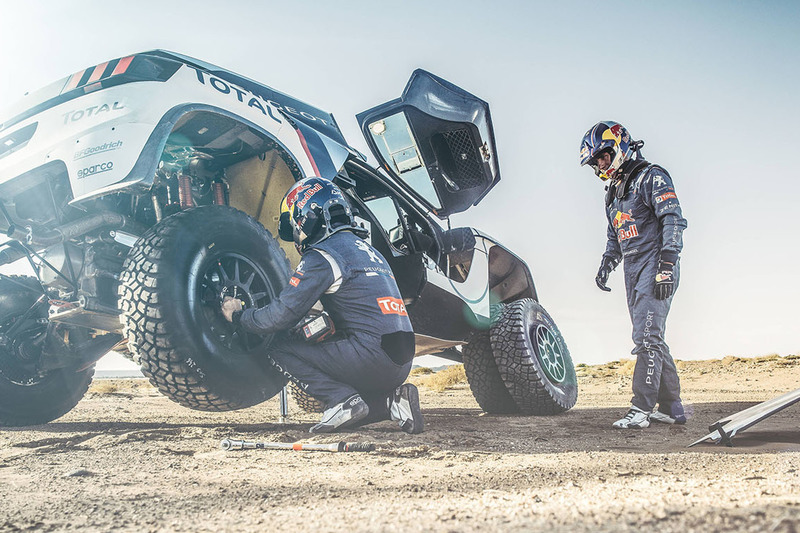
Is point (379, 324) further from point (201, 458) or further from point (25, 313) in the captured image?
point (25, 313)

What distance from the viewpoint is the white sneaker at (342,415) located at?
10.5ft

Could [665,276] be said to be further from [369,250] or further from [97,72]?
[97,72]

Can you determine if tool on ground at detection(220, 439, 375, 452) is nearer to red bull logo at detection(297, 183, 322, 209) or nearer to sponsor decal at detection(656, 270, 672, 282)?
red bull logo at detection(297, 183, 322, 209)

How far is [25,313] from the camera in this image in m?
4.02

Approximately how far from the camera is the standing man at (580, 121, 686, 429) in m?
4.14

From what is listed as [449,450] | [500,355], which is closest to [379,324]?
[449,450]

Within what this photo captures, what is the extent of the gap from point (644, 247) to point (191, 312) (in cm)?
310

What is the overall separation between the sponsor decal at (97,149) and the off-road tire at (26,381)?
5.26 feet

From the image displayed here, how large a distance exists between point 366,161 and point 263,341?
1.68m

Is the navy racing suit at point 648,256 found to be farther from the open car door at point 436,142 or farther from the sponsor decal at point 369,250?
the sponsor decal at point 369,250

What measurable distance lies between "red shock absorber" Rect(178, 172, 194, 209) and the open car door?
1549 mm

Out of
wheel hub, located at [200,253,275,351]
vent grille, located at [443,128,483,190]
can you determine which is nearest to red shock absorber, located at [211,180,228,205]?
wheel hub, located at [200,253,275,351]

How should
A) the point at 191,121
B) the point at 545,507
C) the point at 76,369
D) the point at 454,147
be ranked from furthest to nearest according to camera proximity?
1. the point at 454,147
2. the point at 76,369
3. the point at 191,121
4. the point at 545,507

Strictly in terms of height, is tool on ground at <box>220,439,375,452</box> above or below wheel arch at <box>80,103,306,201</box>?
below
